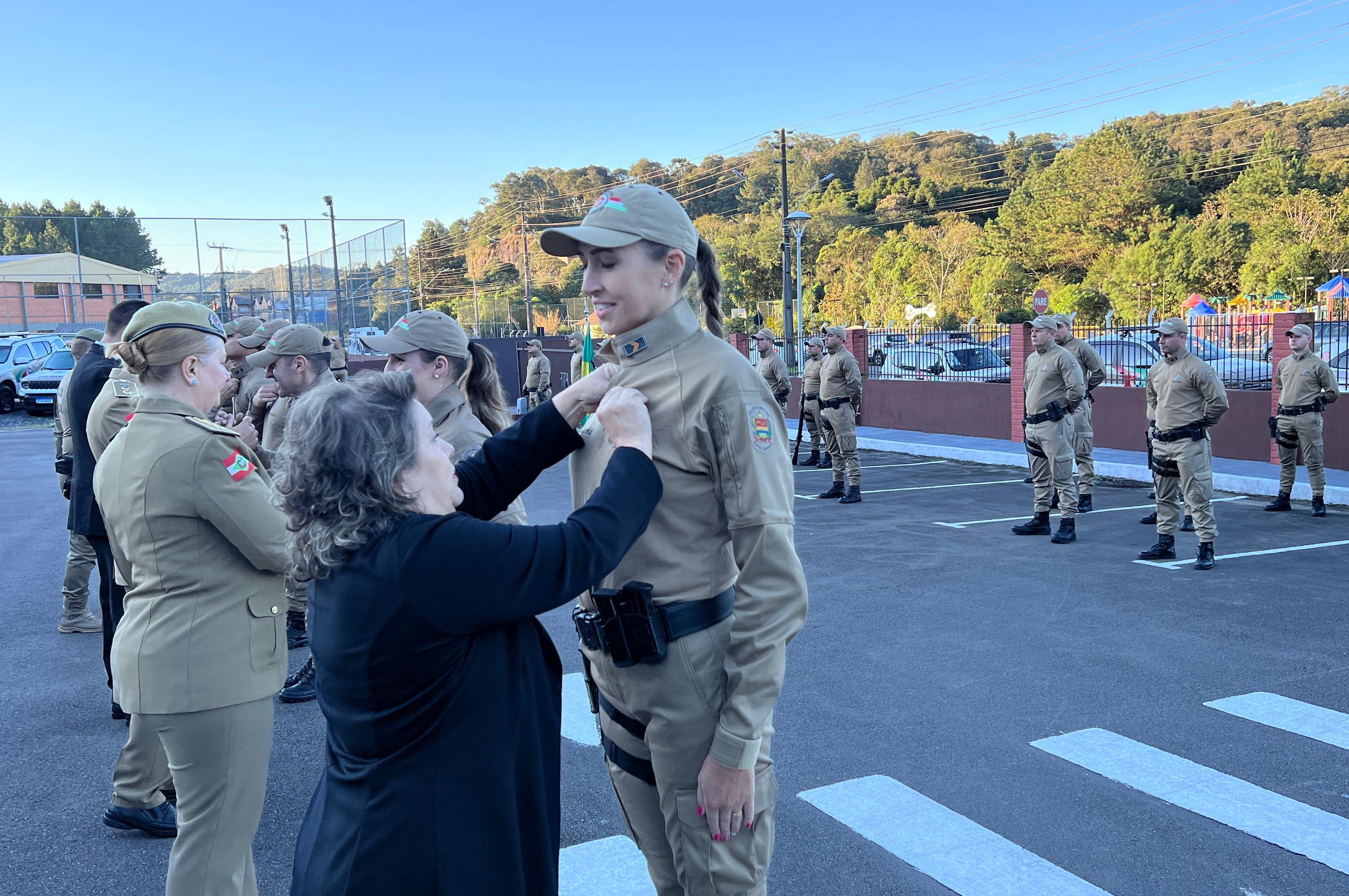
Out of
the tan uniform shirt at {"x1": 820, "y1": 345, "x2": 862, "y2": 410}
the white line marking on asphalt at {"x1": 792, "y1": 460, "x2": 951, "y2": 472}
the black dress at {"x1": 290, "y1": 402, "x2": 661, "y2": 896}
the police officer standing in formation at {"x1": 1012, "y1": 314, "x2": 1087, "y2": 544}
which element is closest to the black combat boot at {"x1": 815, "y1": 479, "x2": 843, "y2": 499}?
the tan uniform shirt at {"x1": 820, "y1": 345, "x2": 862, "y2": 410}

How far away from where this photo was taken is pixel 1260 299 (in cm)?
3738

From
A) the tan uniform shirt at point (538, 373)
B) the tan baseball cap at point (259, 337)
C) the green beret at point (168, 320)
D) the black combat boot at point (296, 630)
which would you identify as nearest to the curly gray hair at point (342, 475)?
the green beret at point (168, 320)

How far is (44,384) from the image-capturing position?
87.0 ft

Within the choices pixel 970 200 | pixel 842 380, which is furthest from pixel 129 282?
pixel 970 200

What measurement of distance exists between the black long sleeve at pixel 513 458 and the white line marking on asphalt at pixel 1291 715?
425 centimetres

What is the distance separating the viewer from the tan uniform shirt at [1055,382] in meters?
10.1

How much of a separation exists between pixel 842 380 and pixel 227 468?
11338 millimetres

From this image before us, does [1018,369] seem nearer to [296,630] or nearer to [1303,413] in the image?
[1303,413]

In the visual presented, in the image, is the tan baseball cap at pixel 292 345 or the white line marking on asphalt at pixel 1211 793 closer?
the white line marking on asphalt at pixel 1211 793

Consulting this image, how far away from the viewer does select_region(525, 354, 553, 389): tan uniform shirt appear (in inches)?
877

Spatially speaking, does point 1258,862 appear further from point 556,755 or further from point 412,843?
point 412,843

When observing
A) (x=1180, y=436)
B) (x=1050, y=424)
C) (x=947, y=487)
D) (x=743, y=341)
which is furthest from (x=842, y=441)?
(x=743, y=341)

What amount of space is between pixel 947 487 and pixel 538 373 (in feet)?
37.6

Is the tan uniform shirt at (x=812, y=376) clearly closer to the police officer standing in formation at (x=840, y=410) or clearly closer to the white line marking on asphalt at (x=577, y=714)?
the police officer standing in formation at (x=840, y=410)
